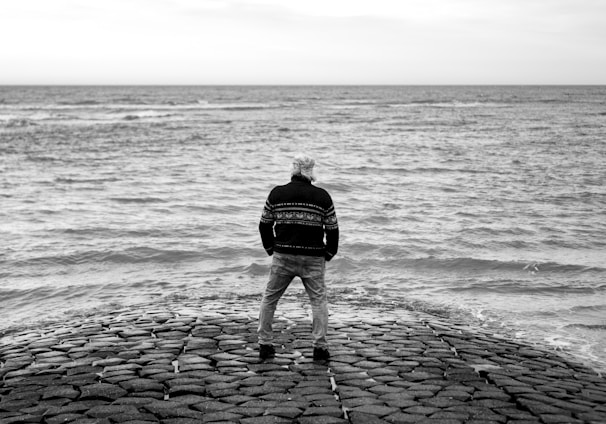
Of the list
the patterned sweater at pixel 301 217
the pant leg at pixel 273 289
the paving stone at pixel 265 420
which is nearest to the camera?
the paving stone at pixel 265 420

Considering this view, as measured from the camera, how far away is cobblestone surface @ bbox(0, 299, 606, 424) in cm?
524

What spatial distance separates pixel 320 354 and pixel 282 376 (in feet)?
2.11

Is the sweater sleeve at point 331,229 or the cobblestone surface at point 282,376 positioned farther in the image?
the sweater sleeve at point 331,229

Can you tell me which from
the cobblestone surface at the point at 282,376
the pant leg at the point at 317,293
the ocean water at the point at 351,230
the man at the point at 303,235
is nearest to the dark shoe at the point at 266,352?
the man at the point at 303,235

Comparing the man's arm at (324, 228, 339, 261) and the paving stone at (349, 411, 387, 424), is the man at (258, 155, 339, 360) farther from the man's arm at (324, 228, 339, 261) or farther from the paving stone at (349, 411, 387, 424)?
the paving stone at (349, 411, 387, 424)

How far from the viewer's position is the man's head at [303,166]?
260 inches

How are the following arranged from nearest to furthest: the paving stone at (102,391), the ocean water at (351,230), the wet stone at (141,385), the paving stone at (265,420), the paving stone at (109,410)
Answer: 1. the paving stone at (265,420)
2. the paving stone at (109,410)
3. the paving stone at (102,391)
4. the wet stone at (141,385)
5. the ocean water at (351,230)

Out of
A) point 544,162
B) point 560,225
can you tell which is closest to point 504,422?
point 560,225

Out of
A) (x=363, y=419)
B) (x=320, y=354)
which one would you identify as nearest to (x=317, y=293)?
(x=320, y=354)

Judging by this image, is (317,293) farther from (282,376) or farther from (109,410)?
(109,410)

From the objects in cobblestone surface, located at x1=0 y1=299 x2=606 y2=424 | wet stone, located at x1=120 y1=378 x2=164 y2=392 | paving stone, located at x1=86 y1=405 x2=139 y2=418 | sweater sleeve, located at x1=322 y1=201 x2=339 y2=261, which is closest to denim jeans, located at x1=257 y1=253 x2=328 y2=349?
sweater sleeve, located at x1=322 y1=201 x2=339 y2=261

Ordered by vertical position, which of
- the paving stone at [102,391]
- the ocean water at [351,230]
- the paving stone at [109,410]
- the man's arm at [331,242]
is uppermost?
the man's arm at [331,242]

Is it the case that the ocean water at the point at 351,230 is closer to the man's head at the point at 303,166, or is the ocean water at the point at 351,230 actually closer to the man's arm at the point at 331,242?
the man's arm at the point at 331,242

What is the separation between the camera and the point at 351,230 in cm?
1602
